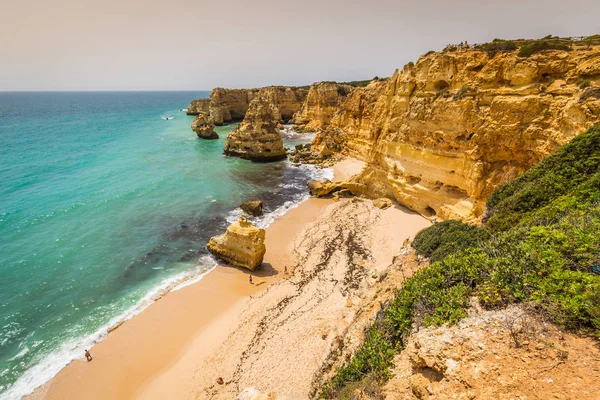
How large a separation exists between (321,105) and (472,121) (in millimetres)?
48132

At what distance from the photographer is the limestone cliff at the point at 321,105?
197 feet

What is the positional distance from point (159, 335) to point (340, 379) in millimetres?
10720

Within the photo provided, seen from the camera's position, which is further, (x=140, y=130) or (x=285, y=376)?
(x=140, y=130)

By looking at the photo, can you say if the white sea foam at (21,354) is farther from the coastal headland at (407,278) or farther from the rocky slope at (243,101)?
the rocky slope at (243,101)

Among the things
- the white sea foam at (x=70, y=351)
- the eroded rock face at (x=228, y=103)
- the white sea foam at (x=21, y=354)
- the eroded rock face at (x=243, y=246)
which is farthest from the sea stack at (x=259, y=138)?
the eroded rock face at (x=228, y=103)

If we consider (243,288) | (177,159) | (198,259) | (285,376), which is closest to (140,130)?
(177,159)

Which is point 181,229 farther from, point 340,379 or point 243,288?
point 340,379

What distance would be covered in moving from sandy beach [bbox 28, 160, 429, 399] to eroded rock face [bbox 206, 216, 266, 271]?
0.74 metres

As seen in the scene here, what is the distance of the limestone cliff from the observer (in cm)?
5994

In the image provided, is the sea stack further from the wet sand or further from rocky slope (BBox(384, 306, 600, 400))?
rocky slope (BBox(384, 306, 600, 400))

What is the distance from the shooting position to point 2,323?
13789 millimetres

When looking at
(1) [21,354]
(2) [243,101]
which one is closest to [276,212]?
A: (1) [21,354]

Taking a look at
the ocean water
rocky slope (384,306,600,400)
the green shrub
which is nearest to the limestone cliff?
the ocean water

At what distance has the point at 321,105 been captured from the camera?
62.0 metres
